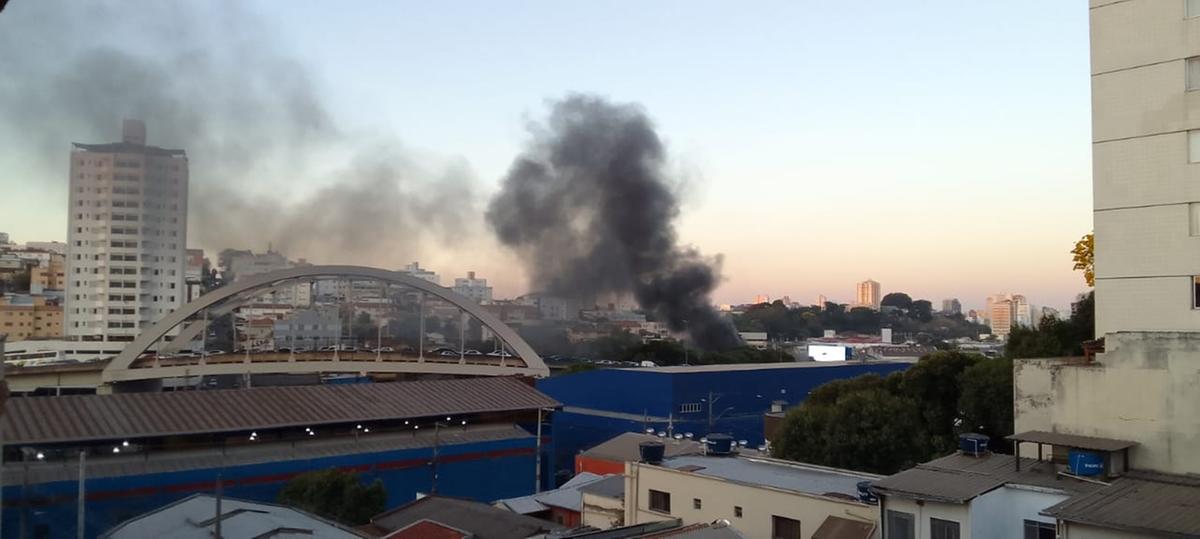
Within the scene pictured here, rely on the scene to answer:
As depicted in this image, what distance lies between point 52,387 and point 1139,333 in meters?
49.3

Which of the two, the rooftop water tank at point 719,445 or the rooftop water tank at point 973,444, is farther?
the rooftop water tank at point 719,445

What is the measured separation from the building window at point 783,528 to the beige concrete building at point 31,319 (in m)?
72.8

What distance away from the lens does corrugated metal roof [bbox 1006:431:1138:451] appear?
1230 centimetres

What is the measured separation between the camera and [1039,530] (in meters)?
11.9

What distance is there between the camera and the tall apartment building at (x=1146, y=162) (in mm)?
14055

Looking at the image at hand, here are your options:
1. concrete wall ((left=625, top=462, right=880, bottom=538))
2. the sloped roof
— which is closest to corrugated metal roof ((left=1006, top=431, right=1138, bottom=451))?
concrete wall ((left=625, top=462, right=880, bottom=538))

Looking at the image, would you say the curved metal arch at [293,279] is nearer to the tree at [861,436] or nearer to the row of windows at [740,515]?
the tree at [861,436]

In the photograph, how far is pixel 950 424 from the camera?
997 inches

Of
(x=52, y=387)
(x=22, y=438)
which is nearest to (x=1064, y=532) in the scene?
(x=22, y=438)

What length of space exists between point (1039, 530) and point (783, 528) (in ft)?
16.0

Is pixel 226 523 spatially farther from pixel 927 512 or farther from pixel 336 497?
pixel 927 512

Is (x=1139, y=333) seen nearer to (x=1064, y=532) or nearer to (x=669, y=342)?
(x=1064, y=532)

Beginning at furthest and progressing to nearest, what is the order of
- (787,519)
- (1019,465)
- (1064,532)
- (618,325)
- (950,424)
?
(618,325)
(950,424)
(787,519)
(1019,465)
(1064,532)

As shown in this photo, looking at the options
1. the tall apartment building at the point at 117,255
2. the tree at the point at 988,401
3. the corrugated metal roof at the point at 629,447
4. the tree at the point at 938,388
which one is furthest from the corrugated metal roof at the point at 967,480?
the tall apartment building at the point at 117,255
